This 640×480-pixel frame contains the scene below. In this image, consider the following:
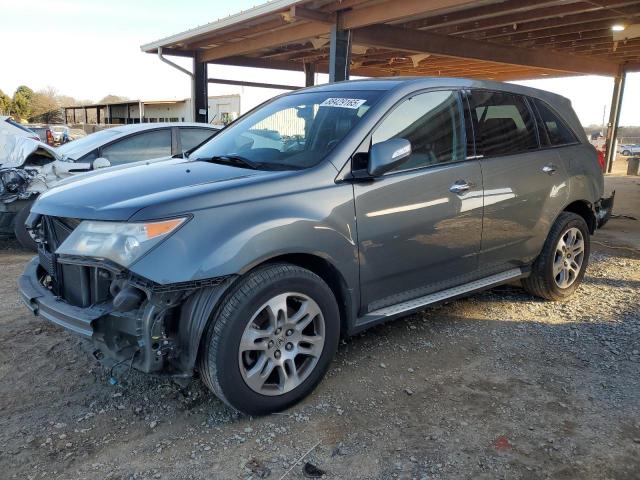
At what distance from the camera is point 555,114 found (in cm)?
462

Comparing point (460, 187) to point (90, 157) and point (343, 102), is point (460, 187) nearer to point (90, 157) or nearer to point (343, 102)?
point (343, 102)

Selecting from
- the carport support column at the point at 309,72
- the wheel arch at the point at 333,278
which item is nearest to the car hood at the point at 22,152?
the wheel arch at the point at 333,278

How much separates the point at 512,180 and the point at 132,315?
2.89 m

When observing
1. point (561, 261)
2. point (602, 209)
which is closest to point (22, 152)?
point (561, 261)

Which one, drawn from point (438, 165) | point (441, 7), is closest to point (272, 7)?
point (441, 7)

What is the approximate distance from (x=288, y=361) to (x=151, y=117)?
3911 cm

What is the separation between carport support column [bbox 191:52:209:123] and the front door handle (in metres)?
12.9

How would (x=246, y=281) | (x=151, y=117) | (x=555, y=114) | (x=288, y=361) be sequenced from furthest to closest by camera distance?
(x=151, y=117) → (x=555, y=114) → (x=288, y=361) → (x=246, y=281)

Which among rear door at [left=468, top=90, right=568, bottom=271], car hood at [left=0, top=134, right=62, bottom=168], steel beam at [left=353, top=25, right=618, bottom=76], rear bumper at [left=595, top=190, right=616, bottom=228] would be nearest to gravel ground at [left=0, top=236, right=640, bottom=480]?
rear door at [left=468, top=90, right=568, bottom=271]

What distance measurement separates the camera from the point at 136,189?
290 centimetres

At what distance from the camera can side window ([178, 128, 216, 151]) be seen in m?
7.39

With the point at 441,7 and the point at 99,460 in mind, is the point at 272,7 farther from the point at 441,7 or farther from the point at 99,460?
the point at 99,460

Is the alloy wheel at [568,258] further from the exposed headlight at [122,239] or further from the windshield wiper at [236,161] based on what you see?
the exposed headlight at [122,239]

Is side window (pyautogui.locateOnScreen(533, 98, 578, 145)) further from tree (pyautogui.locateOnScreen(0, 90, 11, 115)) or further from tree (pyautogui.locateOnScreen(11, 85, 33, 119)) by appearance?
tree (pyautogui.locateOnScreen(11, 85, 33, 119))
